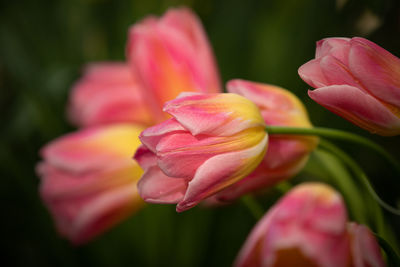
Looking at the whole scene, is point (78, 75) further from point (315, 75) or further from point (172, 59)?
point (315, 75)

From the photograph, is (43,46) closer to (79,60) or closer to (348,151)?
(79,60)

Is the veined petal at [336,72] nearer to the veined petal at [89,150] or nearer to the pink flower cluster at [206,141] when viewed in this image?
the pink flower cluster at [206,141]

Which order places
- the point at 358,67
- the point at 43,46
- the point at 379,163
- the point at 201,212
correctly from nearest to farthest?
the point at 358,67 → the point at 379,163 → the point at 201,212 → the point at 43,46

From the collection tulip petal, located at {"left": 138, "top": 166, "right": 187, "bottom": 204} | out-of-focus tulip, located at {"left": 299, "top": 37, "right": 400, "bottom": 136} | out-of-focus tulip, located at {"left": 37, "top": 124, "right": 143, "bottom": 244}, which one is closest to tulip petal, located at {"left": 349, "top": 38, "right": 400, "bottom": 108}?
out-of-focus tulip, located at {"left": 299, "top": 37, "right": 400, "bottom": 136}

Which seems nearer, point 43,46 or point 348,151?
point 348,151

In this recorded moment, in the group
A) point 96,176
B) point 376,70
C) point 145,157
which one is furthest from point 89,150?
point 376,70

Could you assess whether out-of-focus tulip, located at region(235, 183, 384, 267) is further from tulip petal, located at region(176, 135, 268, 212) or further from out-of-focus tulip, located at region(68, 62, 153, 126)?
out-of-focus tulip, located at region(68, 62, 153, 126)

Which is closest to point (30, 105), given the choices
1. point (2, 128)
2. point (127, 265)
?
point (2, 128)
